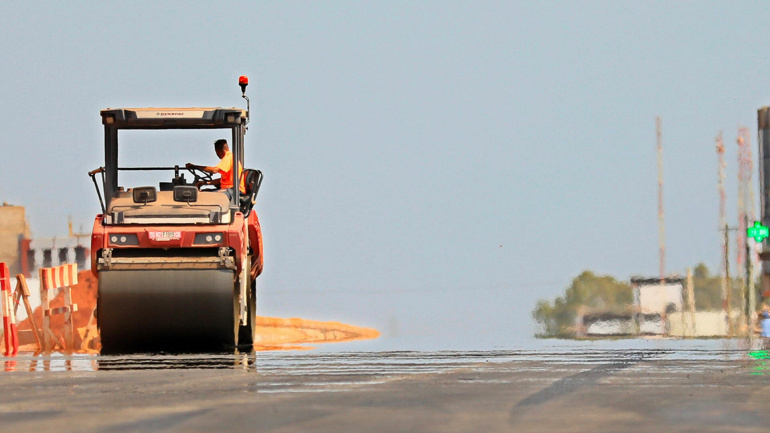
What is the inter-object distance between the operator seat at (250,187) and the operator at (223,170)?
0.07 m

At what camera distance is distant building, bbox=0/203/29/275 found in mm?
129875

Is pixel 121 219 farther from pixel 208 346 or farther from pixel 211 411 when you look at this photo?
pixel 211 411

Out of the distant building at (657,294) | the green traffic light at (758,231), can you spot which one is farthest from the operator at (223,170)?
the distant building at (657,294)

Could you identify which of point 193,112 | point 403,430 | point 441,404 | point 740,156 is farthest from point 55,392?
point 740,156

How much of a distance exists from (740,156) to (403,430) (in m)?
76.9

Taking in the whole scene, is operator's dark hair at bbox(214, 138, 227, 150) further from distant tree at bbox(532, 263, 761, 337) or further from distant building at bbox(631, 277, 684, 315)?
distant tree at bbox(532, 263, 761, 337)

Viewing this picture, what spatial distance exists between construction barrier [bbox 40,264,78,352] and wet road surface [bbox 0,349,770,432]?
10.8 meters

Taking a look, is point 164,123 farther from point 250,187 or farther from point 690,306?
point 690,306

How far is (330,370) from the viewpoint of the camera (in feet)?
41.8

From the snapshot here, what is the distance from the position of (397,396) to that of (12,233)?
127m

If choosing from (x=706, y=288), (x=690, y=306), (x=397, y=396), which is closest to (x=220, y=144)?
(x=397, y=396)

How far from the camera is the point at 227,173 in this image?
1862 centimetres

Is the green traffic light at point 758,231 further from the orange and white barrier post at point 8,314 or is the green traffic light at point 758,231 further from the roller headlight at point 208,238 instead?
the roller headlight at point 208,238

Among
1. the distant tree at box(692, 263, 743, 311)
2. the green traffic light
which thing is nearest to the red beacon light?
the green traffic light
